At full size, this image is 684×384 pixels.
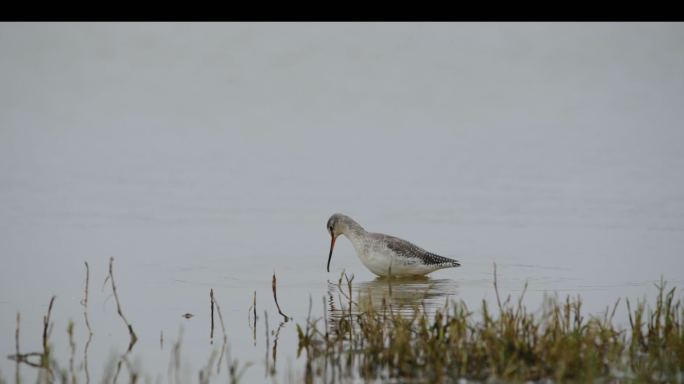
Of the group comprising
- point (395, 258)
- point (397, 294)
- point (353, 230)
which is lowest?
point (397, 294)

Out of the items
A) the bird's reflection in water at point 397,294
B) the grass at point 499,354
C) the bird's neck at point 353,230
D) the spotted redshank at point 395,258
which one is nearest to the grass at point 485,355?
the grass at point 499,354

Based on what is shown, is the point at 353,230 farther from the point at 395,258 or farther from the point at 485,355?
the point at 485,355

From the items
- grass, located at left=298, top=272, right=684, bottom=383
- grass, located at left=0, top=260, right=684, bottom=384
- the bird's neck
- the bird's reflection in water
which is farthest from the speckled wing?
grass, located at left=298, top=272, right=684, bottom=383

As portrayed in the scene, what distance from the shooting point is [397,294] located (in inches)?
402

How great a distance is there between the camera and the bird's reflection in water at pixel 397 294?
912 centimetres

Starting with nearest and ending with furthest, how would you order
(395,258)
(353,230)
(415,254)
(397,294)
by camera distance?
(397,294)
(395,258)
(415,254)
(353,230)

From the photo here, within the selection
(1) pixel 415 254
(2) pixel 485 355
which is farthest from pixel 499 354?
(1) pixel 415 254

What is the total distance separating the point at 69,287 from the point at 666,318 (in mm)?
5821

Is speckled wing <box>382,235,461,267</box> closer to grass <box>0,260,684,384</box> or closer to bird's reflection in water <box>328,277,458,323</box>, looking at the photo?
bird's reflection in water <box>328,277,458,323</box>

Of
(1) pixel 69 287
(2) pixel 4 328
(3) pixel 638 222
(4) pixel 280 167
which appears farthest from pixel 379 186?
(2) pixel 4 328

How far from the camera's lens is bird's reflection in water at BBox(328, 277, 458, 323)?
29.9 feet

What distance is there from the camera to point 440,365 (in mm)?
6168

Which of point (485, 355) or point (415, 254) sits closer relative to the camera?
point (485, 355)

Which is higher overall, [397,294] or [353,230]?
[353,230]
